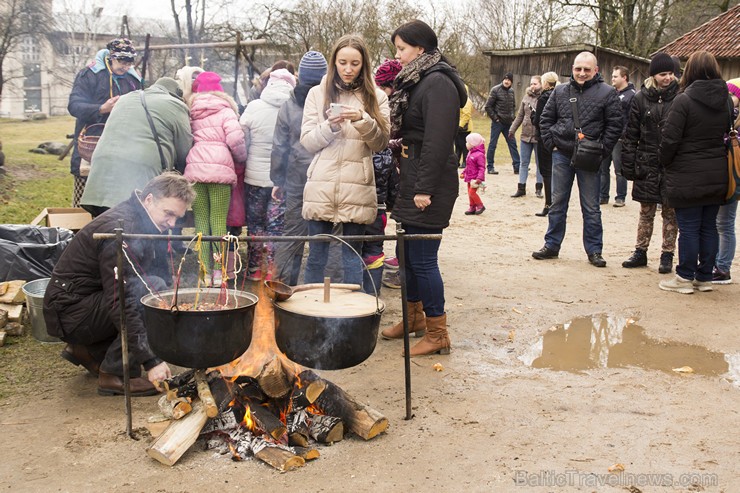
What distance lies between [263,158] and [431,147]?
2315 millimetres

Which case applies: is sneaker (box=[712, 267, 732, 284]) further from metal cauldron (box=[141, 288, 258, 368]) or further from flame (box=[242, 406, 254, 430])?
metal cauldron (box=[141, 288, 258, 368])

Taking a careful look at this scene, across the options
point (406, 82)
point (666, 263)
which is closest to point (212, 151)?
point (406, 82)

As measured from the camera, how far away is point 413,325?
5398 millimetres

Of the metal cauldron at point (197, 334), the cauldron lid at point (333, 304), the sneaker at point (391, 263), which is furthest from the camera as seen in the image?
the sneaker at point (391, 263)

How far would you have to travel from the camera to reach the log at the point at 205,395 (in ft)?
11.9

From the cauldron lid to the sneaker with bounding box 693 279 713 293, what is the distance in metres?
3.98

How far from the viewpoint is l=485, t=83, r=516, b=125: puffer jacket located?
1416 centimetres

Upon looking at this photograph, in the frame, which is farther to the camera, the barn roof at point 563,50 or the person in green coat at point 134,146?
the barn roof at point 563,50

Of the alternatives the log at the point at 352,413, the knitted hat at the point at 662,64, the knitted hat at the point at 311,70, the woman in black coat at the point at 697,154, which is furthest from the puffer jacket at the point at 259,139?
the knitted hat at the point at 662,64

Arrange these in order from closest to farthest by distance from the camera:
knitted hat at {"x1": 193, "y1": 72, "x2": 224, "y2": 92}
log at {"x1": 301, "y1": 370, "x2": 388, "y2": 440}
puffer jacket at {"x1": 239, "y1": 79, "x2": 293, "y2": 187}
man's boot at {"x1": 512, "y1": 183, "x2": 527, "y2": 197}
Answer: log at {"x1": 301, "y1": 370, "x2": 388, "y2": 440} → knitted hat at {"x1": 193, "y1": 72, "x2": 224, "y2": 92} → puffer jacket at {"x1": 239, "y1": 79, "x2": 293, "y2": 187} → man's boot at {"x1": 512, "y1": 183, "x2": 527, "y2": 197}

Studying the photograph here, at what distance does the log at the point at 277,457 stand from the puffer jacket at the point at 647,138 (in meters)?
5.10

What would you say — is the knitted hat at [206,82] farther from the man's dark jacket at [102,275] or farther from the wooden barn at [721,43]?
the wooden barn at [721,43]

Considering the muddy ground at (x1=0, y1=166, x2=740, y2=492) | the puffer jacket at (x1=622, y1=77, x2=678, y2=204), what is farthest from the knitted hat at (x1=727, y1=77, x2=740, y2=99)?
the muddy ground at (x1=0, y1=166, x2=740, y2=492)

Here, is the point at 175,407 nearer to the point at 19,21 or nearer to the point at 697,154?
the point at 697,154
